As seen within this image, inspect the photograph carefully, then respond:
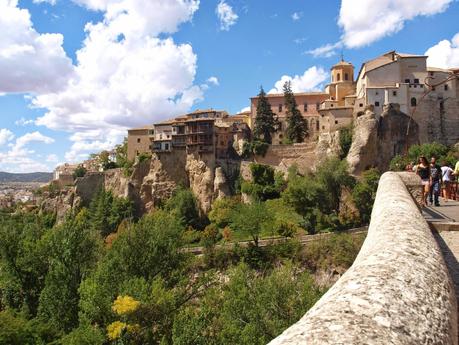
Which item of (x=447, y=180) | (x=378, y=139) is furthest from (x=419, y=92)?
(x=447, y=180)

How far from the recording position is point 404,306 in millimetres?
2604

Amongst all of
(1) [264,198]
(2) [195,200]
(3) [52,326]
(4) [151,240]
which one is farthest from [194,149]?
(3) [52,326]

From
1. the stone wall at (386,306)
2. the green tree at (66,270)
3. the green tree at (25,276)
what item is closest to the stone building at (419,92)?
the green tree at (66,270)

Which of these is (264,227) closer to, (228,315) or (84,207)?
(228,315)

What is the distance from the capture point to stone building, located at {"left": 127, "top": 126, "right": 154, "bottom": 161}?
6053 centimetres

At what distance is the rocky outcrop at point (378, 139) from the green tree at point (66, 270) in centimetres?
3009

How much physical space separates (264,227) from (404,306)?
34762 mm

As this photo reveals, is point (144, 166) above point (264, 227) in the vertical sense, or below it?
above

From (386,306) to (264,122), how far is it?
171 ft

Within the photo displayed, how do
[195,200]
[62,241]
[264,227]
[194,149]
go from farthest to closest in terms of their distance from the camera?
[194,149], [195,200], [264,227], [62,241]

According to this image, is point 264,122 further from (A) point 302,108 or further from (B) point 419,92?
(B) point 419,92

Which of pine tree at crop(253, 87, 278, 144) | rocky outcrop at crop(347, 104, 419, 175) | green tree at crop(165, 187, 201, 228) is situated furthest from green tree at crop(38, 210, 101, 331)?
pine tree at crop(253, 87, 278, 144)

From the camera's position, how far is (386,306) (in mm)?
2510

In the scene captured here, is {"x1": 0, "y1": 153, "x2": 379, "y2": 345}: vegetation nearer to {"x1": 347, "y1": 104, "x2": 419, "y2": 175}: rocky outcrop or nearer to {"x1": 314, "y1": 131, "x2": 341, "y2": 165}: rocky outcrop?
{"x1": 347, "y1": 104, "x2": 419, "y2": 175}: rocky outcrop
